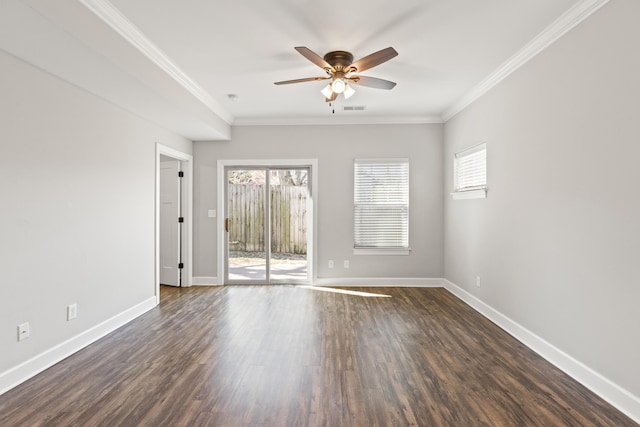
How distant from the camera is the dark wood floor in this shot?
2266 mm

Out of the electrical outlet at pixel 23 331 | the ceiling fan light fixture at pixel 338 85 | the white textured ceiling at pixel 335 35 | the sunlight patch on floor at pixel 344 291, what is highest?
the white textured ceiling at pixel 335 35

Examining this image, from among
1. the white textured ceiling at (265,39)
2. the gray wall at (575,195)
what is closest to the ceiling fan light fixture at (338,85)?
the white textured ceiling at (265,39)

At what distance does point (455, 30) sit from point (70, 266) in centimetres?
389

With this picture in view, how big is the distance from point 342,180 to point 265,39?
122 inches

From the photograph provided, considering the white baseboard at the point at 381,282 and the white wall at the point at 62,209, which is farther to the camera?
the white baseboard at the point at 381,282

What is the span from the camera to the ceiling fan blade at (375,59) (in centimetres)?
290

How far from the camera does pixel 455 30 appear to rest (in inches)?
121

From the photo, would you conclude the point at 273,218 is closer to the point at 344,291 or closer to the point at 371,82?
the point at 344,291

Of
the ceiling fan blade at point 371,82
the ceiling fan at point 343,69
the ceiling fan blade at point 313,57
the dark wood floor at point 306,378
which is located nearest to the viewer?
the dark wood floor at point 306,378

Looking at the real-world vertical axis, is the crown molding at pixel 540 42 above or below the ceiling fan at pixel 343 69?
above

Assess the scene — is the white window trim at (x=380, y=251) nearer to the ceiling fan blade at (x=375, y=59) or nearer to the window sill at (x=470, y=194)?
the window sill at (x=470, y=194)

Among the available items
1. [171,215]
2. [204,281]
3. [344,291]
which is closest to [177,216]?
[171,215]

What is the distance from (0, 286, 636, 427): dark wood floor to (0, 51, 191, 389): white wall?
38cm

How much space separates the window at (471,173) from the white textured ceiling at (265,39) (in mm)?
817
